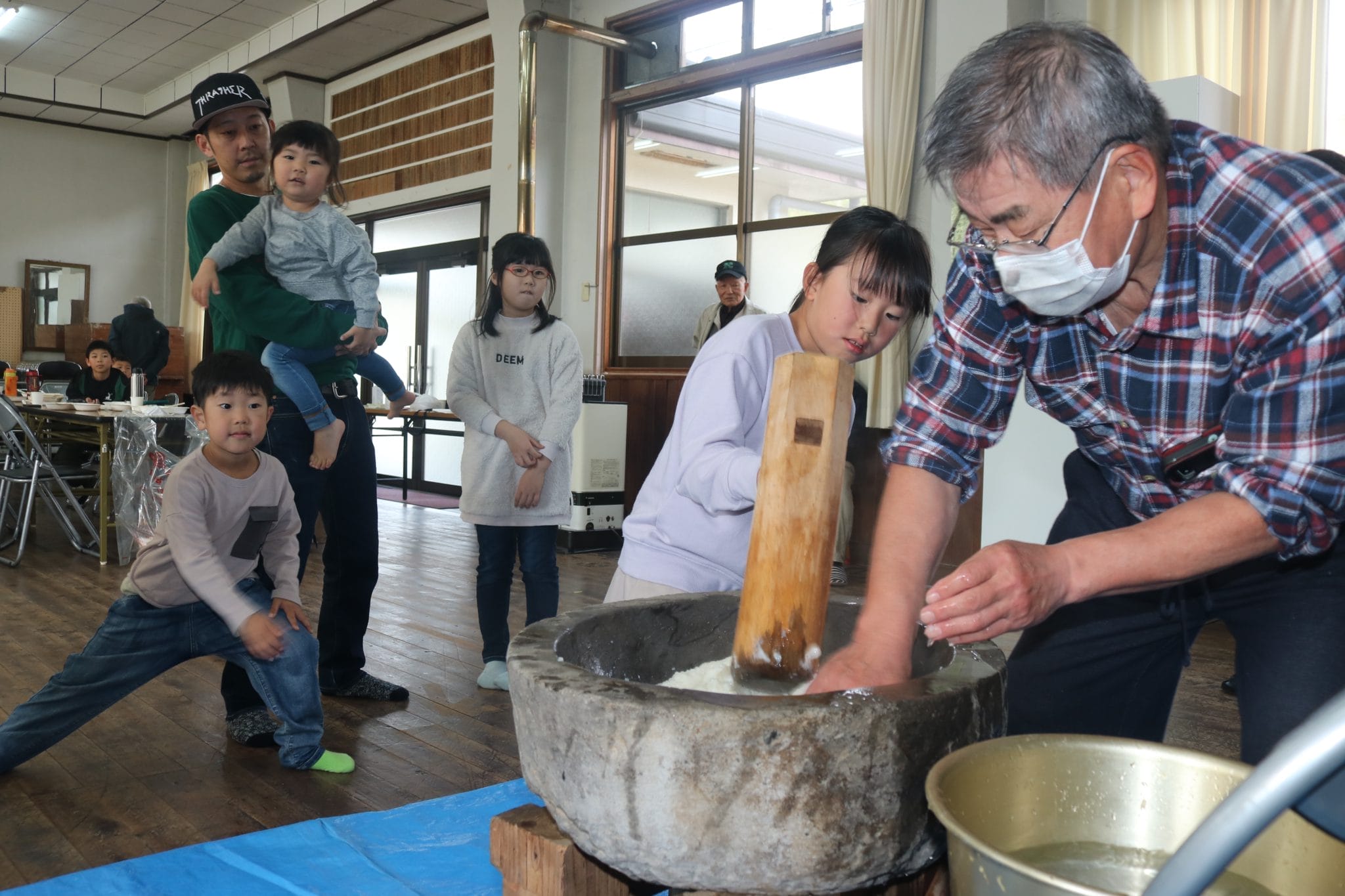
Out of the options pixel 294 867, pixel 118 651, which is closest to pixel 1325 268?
pixel 294 867

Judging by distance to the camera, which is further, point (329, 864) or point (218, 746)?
point (218, 746)

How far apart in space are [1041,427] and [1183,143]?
2873 mm

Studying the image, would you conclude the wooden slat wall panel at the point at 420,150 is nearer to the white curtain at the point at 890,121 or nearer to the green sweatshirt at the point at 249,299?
the white curtain at the point at 890,121

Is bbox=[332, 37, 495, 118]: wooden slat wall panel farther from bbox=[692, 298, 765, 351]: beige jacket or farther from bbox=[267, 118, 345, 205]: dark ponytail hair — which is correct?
bbox=[267, 118, 345, 205]: dark ponytail hair

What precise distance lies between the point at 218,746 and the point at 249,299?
3.31ft

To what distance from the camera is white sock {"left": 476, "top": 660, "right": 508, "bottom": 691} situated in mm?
2830

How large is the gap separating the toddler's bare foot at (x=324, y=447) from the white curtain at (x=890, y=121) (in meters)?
3.17

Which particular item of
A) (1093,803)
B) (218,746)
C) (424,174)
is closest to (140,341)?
(424,174)

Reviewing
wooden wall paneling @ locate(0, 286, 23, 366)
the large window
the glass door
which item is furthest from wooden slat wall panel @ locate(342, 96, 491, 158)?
wooden wall paneling @ locate(0, 286, 23, 366)

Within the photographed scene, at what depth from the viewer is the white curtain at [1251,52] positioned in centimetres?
387

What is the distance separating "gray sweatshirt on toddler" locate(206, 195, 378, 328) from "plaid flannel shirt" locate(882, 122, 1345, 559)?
5.18 ft

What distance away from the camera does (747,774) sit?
0.83 metres

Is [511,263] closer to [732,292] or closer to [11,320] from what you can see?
[732,292]

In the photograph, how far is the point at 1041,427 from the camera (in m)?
3.79
